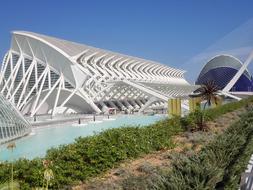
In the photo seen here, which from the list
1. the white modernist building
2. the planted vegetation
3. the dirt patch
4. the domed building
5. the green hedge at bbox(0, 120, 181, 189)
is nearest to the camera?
the planted vegetation

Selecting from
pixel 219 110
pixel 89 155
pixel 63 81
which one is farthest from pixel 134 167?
pixel 63 81

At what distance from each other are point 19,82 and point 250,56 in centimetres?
3375

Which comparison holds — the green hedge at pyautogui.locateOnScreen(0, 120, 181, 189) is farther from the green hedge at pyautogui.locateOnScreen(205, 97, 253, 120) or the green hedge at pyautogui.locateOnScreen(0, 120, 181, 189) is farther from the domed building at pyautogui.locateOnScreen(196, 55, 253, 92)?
the domed building at pyautogui.locateOnScreen(196, 55, 253, 92)

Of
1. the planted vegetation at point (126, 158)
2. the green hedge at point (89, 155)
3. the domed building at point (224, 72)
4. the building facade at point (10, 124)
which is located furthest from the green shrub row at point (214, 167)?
the domed building at point (224, 72)

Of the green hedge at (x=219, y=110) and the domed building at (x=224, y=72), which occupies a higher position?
the domed building at (x=224, y=72)

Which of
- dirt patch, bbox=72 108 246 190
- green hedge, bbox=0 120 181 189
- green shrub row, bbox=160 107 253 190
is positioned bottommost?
dirt patch, bbox=72 108 246 190

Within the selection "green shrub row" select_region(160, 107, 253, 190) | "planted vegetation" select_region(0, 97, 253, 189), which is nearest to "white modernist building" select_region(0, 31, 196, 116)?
"planted vegetation" select_region(0, 97, 253, 189)

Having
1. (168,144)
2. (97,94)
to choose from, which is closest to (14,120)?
(168,144)

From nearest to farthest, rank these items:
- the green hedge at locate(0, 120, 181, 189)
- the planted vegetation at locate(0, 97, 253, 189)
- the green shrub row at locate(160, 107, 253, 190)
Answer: the green shrub row at locate(160, 107, 253, 190) < the planted vegetation at locate(0, 97, 253, 189) < the green hedge at locate(0, 120, 181, 189)

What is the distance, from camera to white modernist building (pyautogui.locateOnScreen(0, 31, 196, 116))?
50781mm

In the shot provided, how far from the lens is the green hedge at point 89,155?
275 inches

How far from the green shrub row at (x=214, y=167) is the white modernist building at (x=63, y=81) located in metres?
40.9

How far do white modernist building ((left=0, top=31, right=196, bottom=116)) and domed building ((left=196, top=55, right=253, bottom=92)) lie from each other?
99.3 ft

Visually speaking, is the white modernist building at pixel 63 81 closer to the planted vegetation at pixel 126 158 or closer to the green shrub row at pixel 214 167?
the planted vegetation at pixel 126 158
